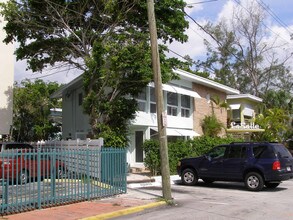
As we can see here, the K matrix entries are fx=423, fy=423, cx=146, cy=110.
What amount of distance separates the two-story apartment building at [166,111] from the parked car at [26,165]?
1023 centimetres

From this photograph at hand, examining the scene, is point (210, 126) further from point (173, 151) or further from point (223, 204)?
point (223, 204)

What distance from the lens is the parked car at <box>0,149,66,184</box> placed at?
1007 centimetres

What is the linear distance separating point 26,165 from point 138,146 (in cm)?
1337

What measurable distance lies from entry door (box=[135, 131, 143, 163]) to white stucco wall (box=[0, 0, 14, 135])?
7036 mm

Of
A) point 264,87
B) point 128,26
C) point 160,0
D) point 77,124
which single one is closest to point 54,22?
point 128,26

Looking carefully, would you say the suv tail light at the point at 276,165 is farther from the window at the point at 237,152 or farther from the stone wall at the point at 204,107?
the stone wall at the point at 204,107

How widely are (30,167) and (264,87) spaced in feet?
150

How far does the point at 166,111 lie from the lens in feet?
85.1

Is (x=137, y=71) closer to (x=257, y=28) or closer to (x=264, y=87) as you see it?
(x=257, y=28)

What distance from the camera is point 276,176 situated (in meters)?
15.3

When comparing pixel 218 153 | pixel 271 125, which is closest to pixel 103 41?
pixel 218 153

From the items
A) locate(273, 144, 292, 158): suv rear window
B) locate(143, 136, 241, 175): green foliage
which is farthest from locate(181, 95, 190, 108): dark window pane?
locate(273, 144, 292, 158): suv rear window

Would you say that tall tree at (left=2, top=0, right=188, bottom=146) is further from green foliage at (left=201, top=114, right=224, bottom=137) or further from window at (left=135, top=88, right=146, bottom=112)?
green foliage at (left=201, top=114, right=224, bottom=137)

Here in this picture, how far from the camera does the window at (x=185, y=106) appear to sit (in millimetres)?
27961
